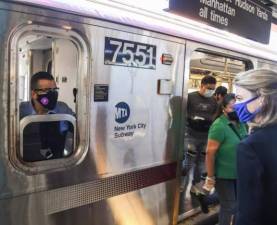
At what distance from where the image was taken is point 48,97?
2.37m

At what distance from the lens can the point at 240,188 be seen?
5.55 feet

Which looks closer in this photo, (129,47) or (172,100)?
(129,47)

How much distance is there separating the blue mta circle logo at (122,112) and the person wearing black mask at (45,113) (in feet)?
1.34

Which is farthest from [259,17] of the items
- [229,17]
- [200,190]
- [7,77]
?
[7,77]

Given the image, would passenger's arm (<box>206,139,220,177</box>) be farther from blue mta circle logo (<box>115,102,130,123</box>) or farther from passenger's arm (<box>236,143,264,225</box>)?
passenger's arm (<box>236,143,264,225</box>)

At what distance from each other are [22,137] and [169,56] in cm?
156

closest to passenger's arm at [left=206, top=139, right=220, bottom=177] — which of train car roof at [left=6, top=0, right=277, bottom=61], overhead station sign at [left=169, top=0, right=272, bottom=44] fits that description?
train car roof at [left=6, top=0, right=277, bottom=61]

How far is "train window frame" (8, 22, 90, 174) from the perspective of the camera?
2.11 meters

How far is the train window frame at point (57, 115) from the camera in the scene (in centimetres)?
211

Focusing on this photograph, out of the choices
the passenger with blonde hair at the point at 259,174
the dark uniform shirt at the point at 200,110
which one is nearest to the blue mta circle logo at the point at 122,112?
the passenger with blonde hair at the point at 259,174

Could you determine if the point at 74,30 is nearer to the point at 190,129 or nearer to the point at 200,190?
the point at 200,190

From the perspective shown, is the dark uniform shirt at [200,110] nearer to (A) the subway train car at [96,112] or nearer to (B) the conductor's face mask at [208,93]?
(B) the conductor's face mask at [208,93]

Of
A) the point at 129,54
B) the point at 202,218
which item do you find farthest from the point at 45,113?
the point at 202,218

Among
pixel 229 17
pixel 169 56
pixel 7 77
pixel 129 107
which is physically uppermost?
pixel 229 17
